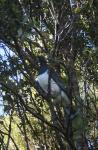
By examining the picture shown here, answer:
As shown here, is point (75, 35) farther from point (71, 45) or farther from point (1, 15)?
point (1, 15)

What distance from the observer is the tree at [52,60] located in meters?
3.65

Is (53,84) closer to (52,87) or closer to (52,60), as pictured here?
(52,87)

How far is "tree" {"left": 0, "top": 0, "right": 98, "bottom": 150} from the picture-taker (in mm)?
3648

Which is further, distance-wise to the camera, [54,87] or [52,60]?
[54,87]

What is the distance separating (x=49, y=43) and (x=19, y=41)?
0.54 m

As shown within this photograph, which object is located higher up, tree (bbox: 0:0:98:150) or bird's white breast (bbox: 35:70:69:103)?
tree (bbox: 0:0:98:150)

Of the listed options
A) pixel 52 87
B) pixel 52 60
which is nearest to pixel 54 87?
pixel 52 87

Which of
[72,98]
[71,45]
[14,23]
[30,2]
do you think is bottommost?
[72,98]

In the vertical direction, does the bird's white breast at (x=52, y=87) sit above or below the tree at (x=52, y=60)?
below

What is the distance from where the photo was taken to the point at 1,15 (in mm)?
3617

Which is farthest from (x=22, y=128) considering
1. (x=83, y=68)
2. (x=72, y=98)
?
(x=72, y=98)

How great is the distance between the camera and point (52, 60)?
3582mm

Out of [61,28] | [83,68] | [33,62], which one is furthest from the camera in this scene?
[83,68]

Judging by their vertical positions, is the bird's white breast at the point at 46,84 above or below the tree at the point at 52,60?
below
